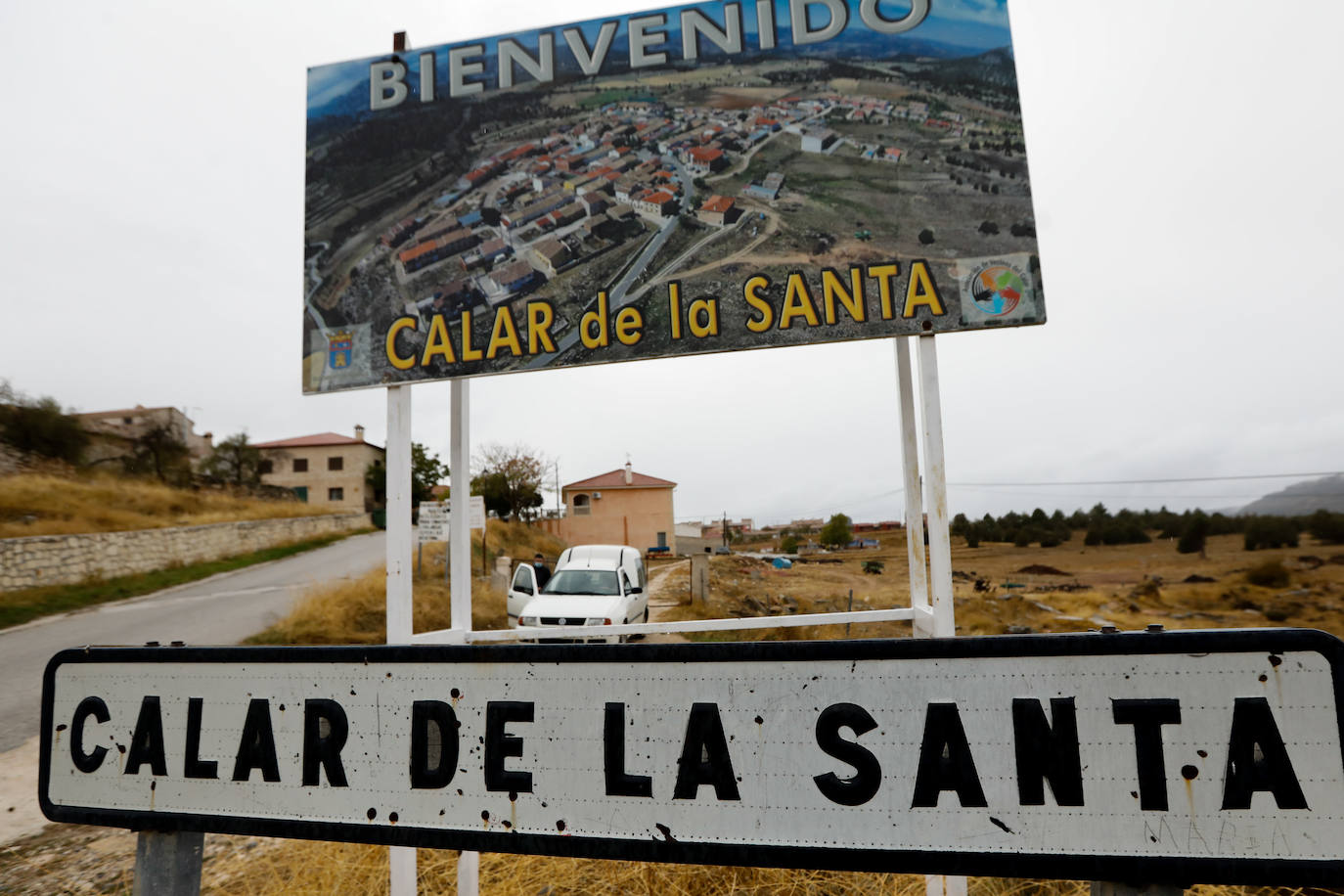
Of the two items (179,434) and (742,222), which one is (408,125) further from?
(179,434)

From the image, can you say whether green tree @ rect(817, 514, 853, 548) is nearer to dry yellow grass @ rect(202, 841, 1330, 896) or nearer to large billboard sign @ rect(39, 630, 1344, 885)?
dry yellow grass @ rect(202, 841, 1330, 896)

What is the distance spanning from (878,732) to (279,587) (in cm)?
1827

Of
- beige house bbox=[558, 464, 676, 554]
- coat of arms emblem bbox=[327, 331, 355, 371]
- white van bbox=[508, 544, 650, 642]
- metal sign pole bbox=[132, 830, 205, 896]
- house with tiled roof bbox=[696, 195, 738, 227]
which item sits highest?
house with tiled roof bbox=[696, 195, 738, 227]

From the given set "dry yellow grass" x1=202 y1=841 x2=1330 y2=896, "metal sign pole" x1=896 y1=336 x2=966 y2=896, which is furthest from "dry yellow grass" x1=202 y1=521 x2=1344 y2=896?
"metal sign pole" x1=896 y1=336 x2=966 y2=896

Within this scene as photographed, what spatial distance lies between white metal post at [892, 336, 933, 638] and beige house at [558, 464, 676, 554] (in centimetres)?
268

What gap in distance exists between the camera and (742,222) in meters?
2.91

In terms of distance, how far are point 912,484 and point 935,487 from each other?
0.56 m

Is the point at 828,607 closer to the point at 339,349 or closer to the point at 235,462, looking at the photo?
the point at 339,349

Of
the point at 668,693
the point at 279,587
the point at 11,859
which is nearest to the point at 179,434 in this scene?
the point at 279,587

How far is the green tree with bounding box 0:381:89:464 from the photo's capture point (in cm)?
2645

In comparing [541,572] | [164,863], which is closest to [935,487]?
[164,863]

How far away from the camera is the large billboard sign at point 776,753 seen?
45.9 inches

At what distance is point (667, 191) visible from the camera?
302 centimetres

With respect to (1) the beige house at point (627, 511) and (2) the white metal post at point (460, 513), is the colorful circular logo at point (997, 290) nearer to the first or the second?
(2) the white metal post at point (460, 513)
